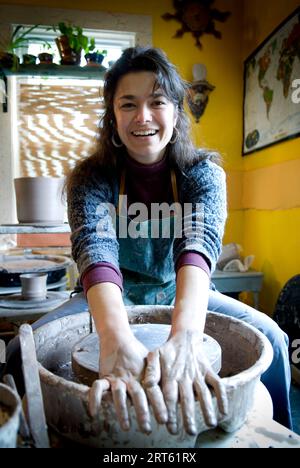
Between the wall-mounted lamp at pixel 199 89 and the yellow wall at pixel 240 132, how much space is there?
0.07 meters

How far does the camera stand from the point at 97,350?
0.74 meters

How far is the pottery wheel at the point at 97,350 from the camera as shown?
26.7 inches

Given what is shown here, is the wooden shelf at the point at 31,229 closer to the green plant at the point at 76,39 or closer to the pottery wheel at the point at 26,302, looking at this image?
the pottery wheel at the point at 26,302

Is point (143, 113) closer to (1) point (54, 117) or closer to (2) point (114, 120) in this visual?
(2) point (114, 120)

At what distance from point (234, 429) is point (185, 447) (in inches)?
3.9

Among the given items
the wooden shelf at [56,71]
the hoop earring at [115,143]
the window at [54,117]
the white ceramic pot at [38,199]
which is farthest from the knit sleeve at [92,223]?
the window at [54,117]

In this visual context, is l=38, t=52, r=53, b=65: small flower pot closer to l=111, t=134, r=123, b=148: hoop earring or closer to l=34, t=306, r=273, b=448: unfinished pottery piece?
l=111, t=134, r=123, b=148: hoop earring

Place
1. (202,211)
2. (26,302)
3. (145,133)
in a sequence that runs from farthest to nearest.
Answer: (26,302) → (145,133) → (202,211)

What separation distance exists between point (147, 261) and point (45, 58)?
6.03 feet

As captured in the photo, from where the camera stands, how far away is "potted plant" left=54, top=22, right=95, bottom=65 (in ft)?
7.77

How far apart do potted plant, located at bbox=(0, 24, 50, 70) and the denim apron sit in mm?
1676

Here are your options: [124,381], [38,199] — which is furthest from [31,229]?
[124,381]

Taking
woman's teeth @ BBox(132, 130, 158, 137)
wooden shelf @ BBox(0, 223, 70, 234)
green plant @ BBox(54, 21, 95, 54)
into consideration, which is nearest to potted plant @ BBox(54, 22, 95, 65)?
green plant @ BBox(54, 21, 95, 54)
